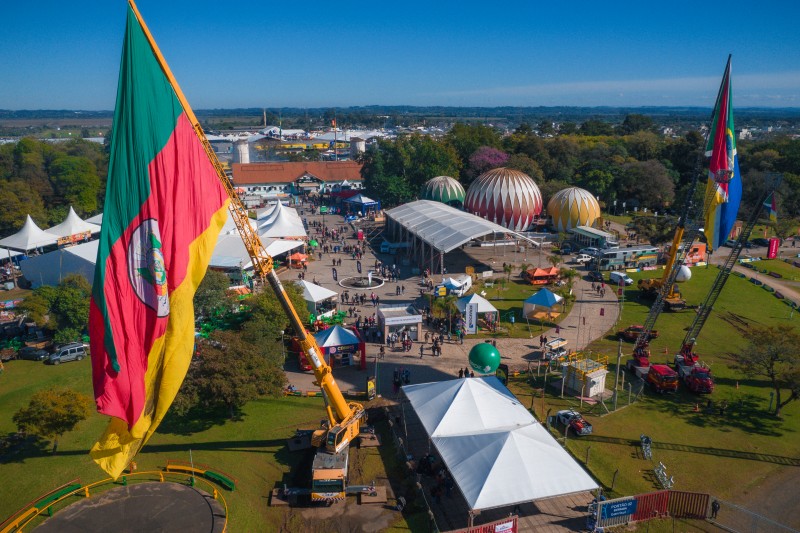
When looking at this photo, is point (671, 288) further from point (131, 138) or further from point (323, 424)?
point (131, 138)

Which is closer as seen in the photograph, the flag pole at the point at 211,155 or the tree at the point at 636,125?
the flag pole at the point at 211,155

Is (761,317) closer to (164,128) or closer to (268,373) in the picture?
(268,373)

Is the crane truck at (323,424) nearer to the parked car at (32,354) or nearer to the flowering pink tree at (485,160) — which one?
the parked car at (32,354)

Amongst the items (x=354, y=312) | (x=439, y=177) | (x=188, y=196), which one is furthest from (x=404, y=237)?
(x=188, y=196)

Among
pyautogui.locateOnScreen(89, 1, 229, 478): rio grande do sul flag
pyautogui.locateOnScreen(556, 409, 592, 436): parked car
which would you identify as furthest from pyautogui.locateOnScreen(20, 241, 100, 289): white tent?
pyautogui.locateOnScreen(556, 409, 592, 436): parked car

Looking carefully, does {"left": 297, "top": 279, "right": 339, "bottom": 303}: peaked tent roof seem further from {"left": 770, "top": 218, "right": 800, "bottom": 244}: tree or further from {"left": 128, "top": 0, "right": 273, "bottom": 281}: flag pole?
{"left": 770, "top": 218, "right": 800, "bottom": 244}: tree

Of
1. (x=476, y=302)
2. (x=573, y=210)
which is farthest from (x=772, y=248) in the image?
(x=476, y=302)

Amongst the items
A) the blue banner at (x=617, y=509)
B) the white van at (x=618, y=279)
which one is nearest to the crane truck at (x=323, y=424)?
the blue banner at (x=617, y=509)
